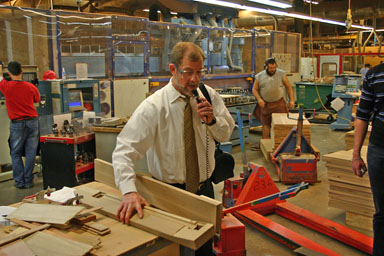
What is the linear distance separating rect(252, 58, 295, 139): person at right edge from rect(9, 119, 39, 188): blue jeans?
376cm

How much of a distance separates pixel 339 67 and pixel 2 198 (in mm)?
9750

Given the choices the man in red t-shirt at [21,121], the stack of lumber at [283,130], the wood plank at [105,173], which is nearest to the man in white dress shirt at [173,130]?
the wood plank at [105,173]

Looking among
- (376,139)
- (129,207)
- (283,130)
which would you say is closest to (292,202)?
(283,130)

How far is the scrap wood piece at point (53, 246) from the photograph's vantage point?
1.46m

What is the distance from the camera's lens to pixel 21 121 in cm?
520

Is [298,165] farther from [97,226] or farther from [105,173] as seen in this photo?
[97,226]

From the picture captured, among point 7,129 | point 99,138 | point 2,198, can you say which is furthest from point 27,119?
point 99,138

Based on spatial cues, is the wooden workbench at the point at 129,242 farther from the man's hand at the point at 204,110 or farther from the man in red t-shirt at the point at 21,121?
the man in red t-shirt at the point at 21,121

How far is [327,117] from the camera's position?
10.5m

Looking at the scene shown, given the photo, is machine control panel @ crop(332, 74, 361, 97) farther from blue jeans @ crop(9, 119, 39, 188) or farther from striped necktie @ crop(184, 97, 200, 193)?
striped necktie @ crop(184, 97, 200, 193)

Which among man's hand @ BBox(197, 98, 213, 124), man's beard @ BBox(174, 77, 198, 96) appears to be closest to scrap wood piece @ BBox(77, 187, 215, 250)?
man's hand @ BBox(197, 98, 213, 124)

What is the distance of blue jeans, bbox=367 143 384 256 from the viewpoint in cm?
245

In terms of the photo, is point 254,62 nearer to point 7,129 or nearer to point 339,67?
point 339,67

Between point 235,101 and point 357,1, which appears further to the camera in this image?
point 357,1
